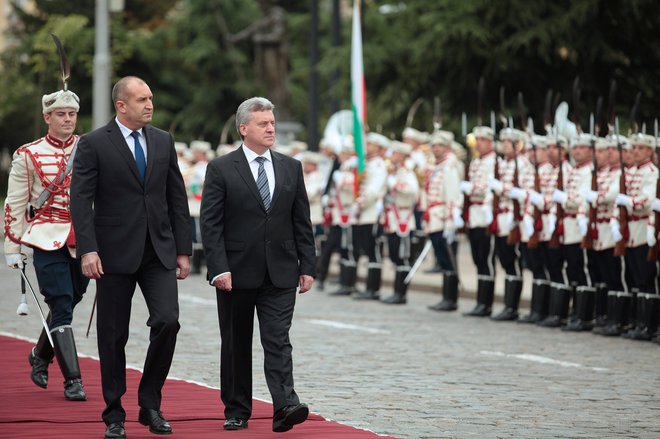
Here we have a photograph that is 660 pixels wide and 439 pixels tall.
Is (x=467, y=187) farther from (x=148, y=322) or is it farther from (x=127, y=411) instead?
(x=148, y=322)

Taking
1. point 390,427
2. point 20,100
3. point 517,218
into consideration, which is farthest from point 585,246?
point 20,100

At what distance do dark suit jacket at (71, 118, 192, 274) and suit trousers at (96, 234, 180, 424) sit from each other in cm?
8

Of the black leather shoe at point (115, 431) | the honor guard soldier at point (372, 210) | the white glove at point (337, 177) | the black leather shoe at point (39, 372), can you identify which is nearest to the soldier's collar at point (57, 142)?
the black leather shoe at point (39, 372)

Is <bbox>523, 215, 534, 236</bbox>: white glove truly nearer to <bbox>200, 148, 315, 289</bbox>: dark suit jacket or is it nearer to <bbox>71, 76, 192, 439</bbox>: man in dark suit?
<bbox>200, 148, 315, 289</bbox>: dark suit jacket

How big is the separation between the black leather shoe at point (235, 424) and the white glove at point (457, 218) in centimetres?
934

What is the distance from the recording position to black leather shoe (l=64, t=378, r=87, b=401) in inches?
391

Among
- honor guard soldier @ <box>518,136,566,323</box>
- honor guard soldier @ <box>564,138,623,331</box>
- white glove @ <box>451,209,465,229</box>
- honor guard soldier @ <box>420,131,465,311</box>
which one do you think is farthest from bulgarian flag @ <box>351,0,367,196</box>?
honor guard soldier @ <box>564,138,623,331</box>

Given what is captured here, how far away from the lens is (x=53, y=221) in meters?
10.1

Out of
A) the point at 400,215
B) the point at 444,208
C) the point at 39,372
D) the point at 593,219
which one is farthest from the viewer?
the point at 400,215

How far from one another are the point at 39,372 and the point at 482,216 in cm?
792

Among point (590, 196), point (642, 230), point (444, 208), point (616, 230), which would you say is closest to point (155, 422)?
point (616, 230)

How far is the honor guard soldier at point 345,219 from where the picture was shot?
67.5 feet

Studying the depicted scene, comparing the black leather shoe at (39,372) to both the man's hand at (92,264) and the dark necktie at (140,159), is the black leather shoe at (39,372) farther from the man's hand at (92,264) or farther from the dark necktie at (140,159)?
the dark necktie at (140,159)

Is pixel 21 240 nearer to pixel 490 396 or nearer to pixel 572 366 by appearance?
pixel 490 396
